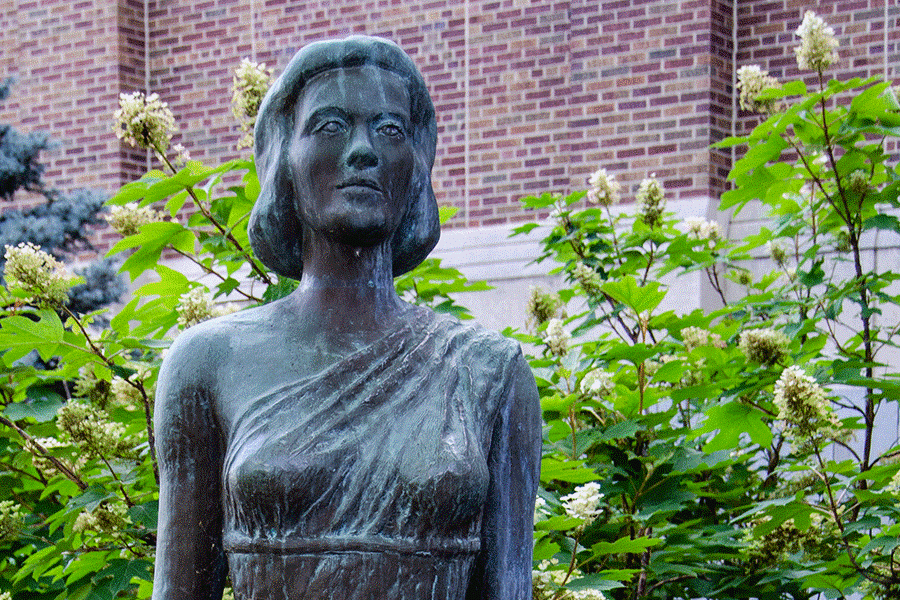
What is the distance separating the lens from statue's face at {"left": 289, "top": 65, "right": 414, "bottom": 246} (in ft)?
7.14

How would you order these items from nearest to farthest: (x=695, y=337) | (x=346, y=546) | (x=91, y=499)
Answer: (x=346, y=546) → (x=91, y=499) → (x=695, y=337)

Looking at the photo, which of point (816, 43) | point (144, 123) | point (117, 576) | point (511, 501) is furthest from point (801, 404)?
point (144, 123)

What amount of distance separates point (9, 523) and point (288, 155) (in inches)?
78.5

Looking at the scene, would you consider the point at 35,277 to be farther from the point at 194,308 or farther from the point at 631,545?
the point at 631,545

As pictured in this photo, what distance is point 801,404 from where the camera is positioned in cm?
335

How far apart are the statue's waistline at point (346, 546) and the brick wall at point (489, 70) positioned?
312 inches

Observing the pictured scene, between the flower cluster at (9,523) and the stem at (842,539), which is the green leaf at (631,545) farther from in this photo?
the flower cluster at (9,523)

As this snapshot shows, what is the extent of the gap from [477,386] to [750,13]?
855cm

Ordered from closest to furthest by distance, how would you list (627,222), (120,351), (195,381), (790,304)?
(195,381) → (120,351) → (790,304) → (627,222)

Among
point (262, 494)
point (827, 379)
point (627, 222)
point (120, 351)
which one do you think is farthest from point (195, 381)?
point (627, 222)

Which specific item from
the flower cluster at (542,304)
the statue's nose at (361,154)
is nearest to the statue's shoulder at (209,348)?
the statue's nose at (361,154)

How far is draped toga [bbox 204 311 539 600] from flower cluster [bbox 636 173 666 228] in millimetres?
2697

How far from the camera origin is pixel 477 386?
2188 mm

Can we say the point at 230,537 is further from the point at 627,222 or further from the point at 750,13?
the point at 750,13
